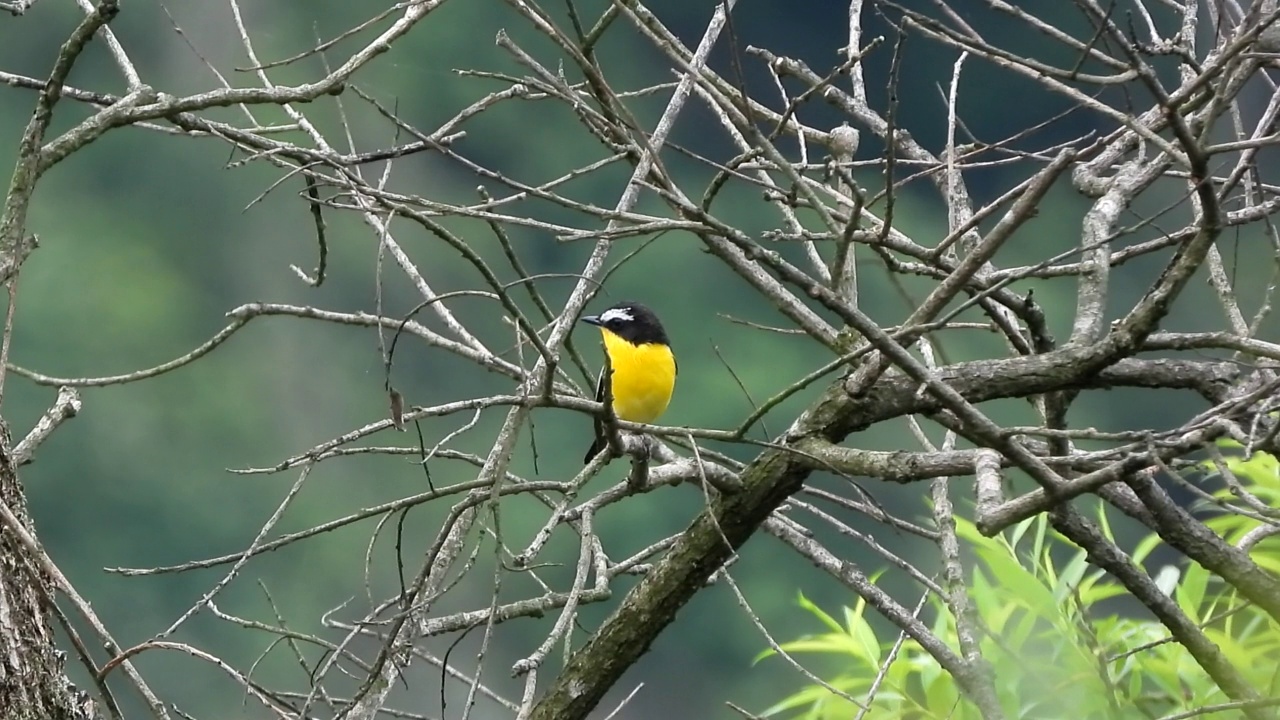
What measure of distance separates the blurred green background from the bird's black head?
25.6ft

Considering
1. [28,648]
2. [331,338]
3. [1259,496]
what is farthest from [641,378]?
[331,338]

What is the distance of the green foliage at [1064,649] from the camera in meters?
2.30

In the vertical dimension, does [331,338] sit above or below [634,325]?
below

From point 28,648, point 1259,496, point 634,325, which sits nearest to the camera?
point 28,648

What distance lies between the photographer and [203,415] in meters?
17.5

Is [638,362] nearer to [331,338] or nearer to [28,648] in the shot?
[28,648]

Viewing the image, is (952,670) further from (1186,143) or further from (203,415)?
(203,415)

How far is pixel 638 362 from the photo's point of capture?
454 centimetres

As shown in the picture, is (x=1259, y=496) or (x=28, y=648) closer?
(x=28, y=648)

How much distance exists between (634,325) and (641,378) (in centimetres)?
20

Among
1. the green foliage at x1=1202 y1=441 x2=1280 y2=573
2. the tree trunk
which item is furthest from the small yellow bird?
the tree trunk

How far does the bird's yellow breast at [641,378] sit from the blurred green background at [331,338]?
25.8 feet

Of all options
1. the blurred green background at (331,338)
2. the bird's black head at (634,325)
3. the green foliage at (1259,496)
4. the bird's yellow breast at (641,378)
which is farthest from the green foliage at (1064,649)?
the blurred green background at (331,338)

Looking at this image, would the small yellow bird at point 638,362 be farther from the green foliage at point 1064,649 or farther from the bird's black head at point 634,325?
the green foliage at point 1064,649
